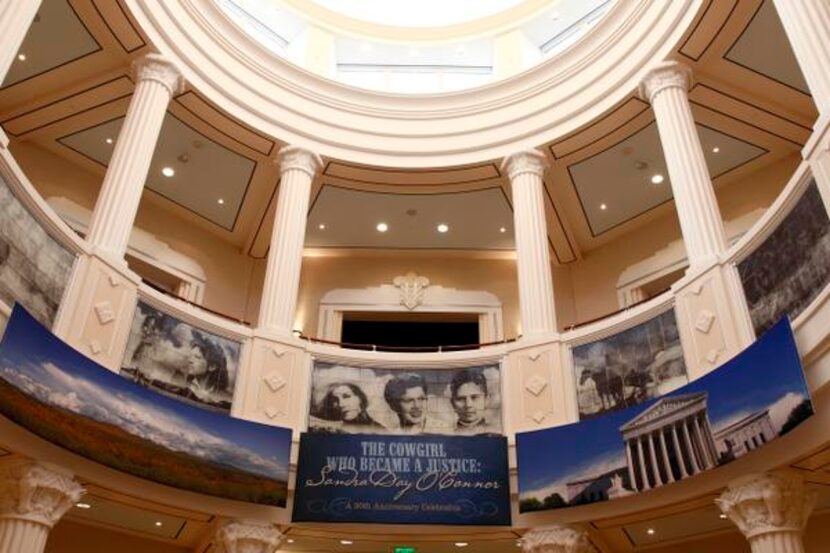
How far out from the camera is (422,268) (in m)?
18.5

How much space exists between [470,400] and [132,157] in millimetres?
6845

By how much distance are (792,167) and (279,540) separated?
12.2m

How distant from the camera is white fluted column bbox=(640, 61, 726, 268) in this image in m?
10.4

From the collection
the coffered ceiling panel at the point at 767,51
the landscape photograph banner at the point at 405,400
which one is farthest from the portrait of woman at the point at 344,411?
the coffered ceiling panel at the point at 767,51

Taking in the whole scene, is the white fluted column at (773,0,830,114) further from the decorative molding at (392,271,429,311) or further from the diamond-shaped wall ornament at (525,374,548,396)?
the decorative molding at (392,271,429,311)

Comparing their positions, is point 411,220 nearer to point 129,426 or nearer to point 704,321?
point 704,321

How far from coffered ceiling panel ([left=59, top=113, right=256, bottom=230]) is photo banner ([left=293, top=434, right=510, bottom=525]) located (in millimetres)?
7030

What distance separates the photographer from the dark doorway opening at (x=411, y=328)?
1798 cm

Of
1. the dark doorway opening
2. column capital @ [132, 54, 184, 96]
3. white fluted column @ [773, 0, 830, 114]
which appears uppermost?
column capital @ [132, 54, 184, 96]

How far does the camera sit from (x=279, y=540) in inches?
401

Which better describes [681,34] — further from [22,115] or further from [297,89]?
[22,115]

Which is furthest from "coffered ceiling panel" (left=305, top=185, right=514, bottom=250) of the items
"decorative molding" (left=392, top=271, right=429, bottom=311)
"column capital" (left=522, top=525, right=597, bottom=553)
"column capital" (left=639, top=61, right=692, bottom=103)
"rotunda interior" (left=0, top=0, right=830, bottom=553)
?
"column capital" (left=522, top=525, right=597, bottom=553)

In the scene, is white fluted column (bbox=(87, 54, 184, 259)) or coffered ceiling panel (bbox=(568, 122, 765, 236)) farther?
coffered ceiling panel (bbox=(568, 122, 765, 236))

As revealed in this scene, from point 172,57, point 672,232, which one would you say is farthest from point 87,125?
point 672,232
